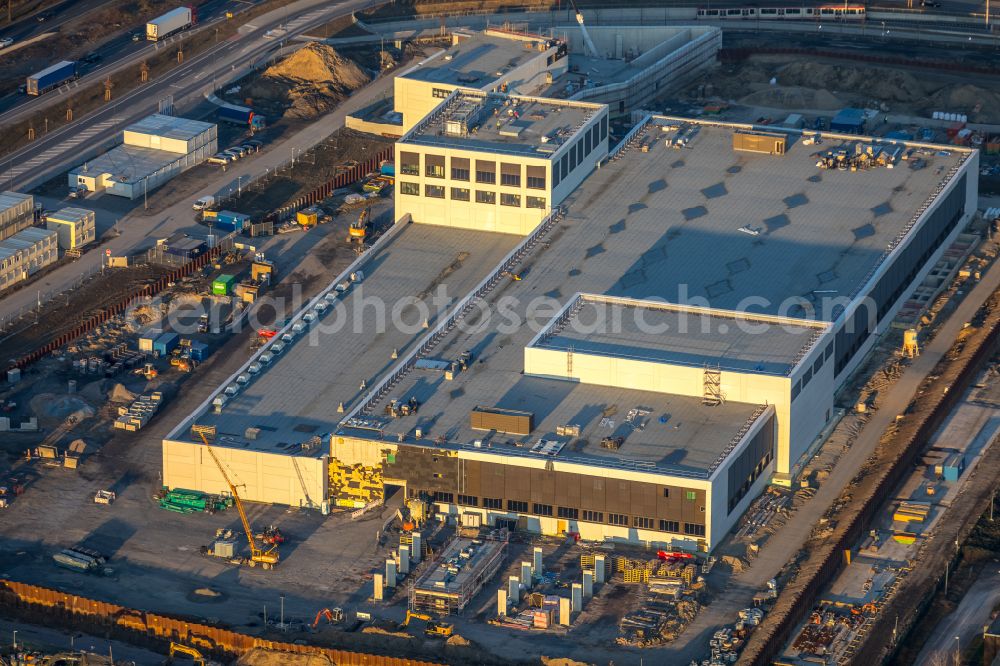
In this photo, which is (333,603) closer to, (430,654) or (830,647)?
(430,654)

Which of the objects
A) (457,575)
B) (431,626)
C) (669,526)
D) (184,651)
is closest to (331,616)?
(431,626)

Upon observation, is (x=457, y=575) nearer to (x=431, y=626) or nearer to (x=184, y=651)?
(x=431, y=626)

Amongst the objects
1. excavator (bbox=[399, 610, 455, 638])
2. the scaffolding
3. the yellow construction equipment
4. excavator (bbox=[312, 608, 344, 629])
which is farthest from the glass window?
the yellow construction equipment

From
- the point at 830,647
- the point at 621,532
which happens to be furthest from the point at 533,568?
the point at 830,647

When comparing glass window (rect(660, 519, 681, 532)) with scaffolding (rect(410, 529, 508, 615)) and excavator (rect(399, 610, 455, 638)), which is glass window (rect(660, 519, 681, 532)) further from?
excavator (rect(399, 610, 455, 638))

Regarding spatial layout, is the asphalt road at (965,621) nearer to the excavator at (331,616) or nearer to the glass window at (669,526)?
the glass window at (669,526)
